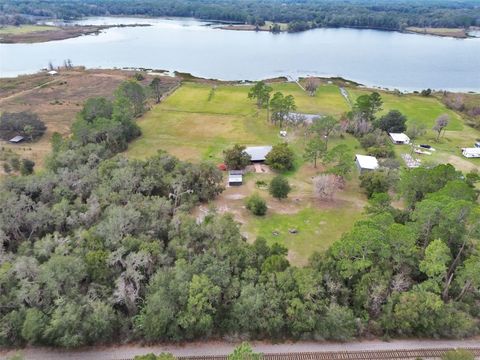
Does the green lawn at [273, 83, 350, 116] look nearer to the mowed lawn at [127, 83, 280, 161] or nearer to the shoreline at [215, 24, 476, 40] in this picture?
the mowed lawn at [127, 83, 280, 161]

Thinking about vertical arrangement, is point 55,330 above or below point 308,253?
above

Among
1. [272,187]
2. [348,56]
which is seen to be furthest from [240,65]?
[272,187]

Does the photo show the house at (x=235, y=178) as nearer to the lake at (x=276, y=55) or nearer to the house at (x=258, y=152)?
the house at (x=258, y=152)

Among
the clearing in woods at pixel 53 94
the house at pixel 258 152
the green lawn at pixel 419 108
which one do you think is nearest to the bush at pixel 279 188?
the house at pixel 258 152

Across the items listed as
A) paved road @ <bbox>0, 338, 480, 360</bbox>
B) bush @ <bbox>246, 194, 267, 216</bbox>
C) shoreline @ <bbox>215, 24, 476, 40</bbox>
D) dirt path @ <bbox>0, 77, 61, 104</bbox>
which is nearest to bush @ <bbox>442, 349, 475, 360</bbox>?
paved road @ <bbox>0, 338, 480, 360</bbox>

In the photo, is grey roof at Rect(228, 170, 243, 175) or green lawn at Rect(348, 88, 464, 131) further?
green lawn at Rect(348, 88, 464, 131)

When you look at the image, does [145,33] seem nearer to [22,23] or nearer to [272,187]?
[22,23]

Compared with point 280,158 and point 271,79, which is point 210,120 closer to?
point 280,158
